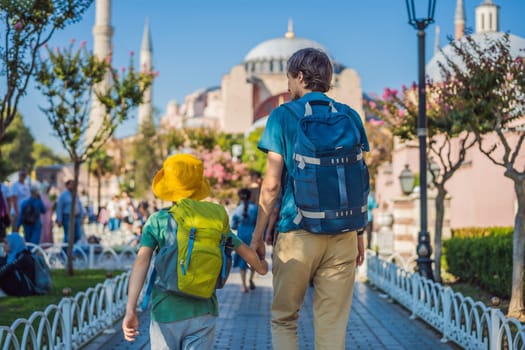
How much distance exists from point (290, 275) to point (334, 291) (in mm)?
237

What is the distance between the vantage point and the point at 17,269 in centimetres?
1027

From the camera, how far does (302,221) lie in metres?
4.32

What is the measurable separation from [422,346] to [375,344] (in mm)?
434

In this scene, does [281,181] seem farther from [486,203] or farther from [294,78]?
[486,203]

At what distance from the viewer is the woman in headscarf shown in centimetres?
1008

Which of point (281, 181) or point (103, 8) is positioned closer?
point (281, 181)

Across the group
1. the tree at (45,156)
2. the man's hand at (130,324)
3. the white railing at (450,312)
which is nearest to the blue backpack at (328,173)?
the man's hand at (130,324)

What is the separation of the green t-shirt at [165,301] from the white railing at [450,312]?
8.01ft

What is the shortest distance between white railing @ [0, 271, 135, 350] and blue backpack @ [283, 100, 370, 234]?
2.13 meters

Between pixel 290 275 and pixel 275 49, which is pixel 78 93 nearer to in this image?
pixel 290 275

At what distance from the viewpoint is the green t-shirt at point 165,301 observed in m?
4.19

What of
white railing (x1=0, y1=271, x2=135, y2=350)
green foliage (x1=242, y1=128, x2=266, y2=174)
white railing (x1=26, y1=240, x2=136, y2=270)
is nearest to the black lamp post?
white railing (x1=0, y1=271, x2=135, y2=350)

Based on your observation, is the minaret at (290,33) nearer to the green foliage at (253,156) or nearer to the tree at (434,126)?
the green foliage at (253,156)

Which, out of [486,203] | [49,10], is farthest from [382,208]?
[49,10]
